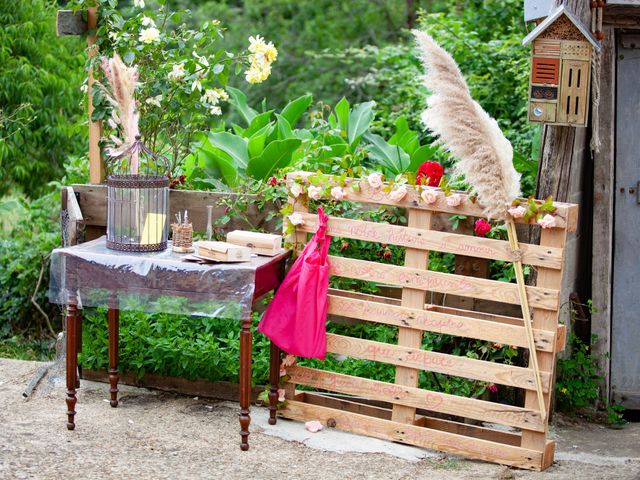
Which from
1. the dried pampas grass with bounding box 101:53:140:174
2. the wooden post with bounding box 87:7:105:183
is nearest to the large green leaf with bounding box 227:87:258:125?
the wooden post with bounding box 87:7:105:183

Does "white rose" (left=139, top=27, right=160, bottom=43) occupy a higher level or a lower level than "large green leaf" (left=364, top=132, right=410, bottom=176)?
higher

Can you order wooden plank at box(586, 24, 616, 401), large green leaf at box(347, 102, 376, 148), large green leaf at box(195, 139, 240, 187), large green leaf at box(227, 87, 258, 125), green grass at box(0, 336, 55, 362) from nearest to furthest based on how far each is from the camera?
wooden plank at box(586, 24, 616, 401), large green leaf at box(195, 139, 240, 187), large green leaf at box(347, 102, 376, 148), large green leaf at box(227, 87, 258, 125), green grass at box(0, 336, 55, 362)

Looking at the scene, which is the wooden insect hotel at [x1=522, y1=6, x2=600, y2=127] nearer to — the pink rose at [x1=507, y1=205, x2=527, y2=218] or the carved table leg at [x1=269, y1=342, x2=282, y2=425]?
the pink rose at [x1=507, y1=205, x2=527, y2=218]

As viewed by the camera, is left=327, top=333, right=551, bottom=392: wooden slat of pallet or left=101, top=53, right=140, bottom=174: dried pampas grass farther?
left=101, top=53, right=140, bottom=174: dried pampas grass

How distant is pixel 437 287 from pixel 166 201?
59.7 inches

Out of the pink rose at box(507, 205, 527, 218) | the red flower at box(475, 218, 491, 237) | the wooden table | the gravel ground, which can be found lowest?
the gravel ground

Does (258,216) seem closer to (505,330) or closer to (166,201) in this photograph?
(166,201)

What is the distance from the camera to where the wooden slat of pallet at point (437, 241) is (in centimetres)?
473

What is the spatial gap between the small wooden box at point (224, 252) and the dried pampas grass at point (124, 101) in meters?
0.71

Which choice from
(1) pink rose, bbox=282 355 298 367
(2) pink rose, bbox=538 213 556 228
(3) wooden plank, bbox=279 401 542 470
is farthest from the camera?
(1) pink rose, bbox=282 355 298 367

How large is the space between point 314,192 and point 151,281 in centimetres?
99

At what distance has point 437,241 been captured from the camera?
16.2 feet

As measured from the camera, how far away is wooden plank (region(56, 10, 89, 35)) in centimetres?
588

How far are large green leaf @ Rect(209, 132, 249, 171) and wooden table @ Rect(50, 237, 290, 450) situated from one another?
4.10 feet
